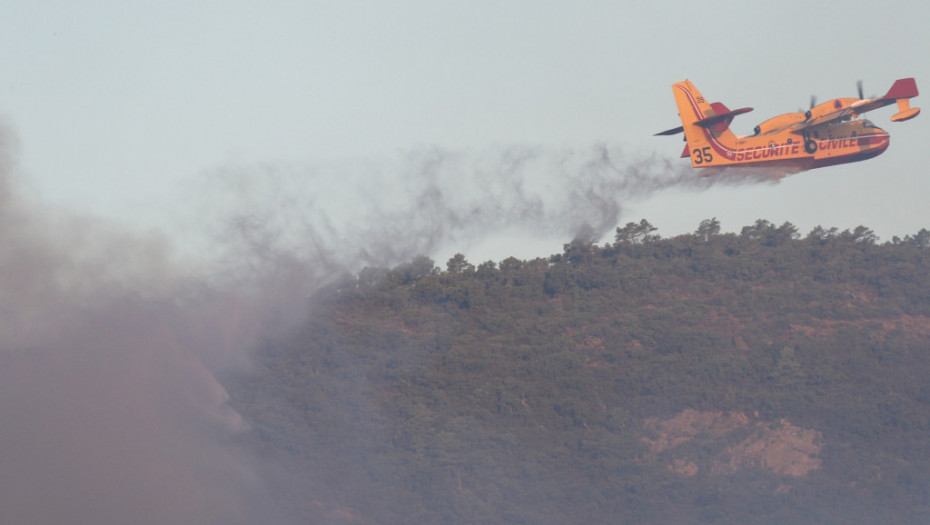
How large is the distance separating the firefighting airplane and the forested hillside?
1543cm

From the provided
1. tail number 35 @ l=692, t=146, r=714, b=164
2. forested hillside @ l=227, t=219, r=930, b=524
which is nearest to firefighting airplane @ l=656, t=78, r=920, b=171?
tail number 35 @ l=692, t=146, r=714, b=164

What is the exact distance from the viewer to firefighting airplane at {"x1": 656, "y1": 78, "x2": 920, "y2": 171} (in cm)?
3853

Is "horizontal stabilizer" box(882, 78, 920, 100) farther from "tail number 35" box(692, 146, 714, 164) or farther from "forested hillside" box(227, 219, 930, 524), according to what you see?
"forested hillside" box(227, 219, 930, 524)

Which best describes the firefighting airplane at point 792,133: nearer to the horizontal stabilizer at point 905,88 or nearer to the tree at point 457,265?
the horizontal stabilizer at point 905,88

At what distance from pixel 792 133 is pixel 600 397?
20260 millimetres

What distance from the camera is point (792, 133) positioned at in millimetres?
39281

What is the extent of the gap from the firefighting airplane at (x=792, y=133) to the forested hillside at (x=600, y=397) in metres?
15.4

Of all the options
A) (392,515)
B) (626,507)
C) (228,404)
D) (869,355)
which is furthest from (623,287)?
(228,404)

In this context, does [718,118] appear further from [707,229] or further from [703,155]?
[707,229]

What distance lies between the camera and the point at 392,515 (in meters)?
47.0

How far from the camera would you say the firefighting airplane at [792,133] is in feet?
126

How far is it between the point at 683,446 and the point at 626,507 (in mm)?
4550

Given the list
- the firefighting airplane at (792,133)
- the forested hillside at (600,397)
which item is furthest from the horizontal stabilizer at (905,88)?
the forested hillside at (600,397)

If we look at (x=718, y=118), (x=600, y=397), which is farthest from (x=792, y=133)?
(x=600, y=397)
